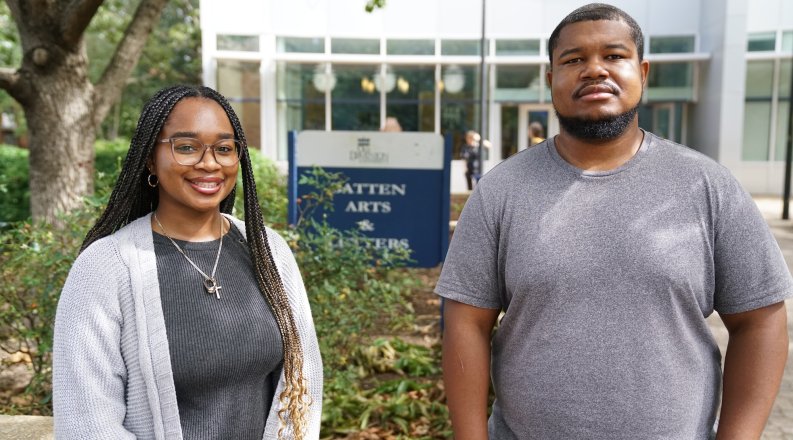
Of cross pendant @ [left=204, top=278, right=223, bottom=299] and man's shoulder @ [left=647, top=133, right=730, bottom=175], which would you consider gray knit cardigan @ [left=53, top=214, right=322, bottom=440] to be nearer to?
cross pendant @ [left=204, top=278, right=223, bottom=299]

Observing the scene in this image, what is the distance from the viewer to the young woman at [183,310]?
5.79ft

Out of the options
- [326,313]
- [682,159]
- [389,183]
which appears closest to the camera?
[682,159]

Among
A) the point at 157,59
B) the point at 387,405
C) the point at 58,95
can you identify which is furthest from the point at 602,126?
the point at 157,59

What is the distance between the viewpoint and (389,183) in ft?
19.1

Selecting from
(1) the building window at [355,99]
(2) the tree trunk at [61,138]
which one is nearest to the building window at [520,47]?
(1) the building window at [355,99]

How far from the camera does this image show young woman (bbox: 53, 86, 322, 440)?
1765 mm

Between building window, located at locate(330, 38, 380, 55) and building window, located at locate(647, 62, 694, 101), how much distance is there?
297 inches

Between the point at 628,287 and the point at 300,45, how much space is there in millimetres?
19055

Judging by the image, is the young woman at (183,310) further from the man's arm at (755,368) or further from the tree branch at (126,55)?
the tree branch at (126,55)

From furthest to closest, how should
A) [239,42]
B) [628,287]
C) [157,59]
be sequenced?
[157,59], [239,42], [628,287]

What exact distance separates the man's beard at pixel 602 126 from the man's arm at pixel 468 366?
0.51 meters

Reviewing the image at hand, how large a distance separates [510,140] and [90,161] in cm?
1518

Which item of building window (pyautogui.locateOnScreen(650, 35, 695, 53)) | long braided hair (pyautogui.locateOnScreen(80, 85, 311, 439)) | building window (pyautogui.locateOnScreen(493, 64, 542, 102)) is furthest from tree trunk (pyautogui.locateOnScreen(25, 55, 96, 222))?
building window (pyautogui.locateOnScreen(650, 35, 695, 53))

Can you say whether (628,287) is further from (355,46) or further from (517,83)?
(517,83)
